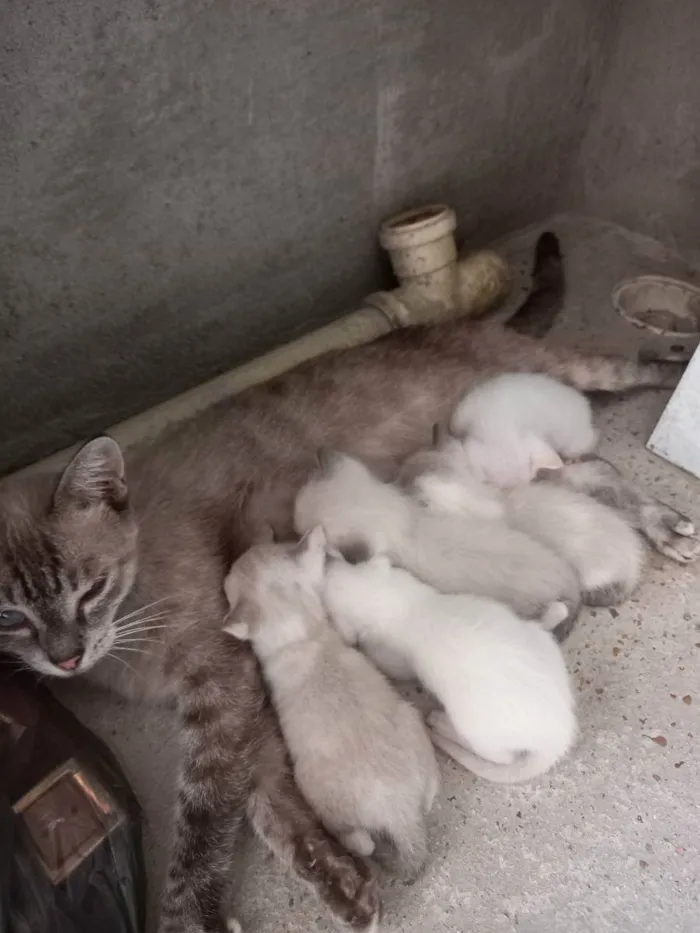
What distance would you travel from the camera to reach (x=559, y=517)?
4.82 feet

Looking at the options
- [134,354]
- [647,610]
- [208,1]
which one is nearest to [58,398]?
[134,354]

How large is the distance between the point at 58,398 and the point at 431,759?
3.73ft

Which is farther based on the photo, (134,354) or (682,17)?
(682,17)

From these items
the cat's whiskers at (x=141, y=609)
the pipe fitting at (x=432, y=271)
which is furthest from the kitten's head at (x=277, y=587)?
the pipe fitting at (x=432, y=271)

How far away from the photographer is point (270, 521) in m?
1.62

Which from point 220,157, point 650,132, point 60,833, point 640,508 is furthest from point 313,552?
point 650,132

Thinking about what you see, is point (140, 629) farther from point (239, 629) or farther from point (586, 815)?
point (586, 815)

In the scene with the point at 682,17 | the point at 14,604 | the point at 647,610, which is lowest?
the point at 647,610

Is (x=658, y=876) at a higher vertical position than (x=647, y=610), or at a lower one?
lower

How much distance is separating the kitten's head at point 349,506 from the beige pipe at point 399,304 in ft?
1.27

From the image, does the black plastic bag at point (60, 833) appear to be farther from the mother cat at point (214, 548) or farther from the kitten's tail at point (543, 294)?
the kitten's tail at point (543, 294)

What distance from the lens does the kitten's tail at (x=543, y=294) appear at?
204 centimetres

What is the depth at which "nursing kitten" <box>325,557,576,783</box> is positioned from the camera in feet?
3.87

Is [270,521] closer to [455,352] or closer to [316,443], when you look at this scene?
[316,443]
